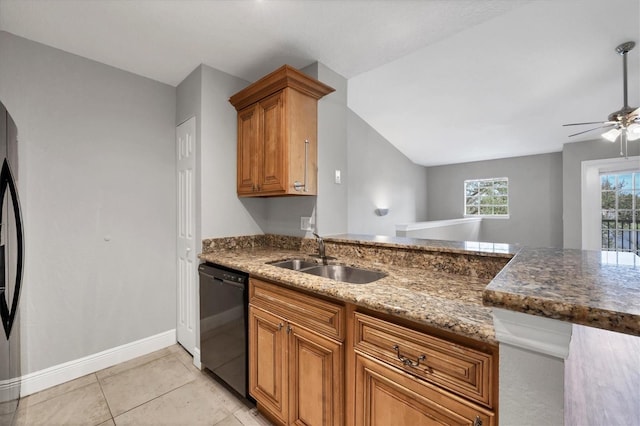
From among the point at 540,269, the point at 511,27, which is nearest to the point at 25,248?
the point at 540,269

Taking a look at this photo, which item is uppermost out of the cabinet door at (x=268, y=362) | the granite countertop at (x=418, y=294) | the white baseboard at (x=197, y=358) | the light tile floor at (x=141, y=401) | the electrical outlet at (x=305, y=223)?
the electrical outlet at (x=305, y=223)

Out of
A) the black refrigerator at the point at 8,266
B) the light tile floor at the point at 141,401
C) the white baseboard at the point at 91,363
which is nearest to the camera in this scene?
the black refrigerator at the point at 8,266

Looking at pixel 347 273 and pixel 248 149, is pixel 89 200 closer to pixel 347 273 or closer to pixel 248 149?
pixel 248 149

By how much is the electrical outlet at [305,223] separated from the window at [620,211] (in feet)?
17.7

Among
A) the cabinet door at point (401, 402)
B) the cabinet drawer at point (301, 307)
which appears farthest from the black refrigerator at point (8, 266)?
the cabinet door at point (401, 402)

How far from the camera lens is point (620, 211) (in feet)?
14.6

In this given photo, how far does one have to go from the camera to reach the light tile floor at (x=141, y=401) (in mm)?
1686

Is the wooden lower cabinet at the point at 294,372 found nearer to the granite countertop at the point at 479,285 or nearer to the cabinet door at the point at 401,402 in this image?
the cabinet door at the point at 401,402

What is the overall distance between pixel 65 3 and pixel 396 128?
15.2ft

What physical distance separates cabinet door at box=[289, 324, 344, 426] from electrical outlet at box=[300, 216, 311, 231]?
41.4 inches

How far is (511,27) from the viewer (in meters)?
2.55

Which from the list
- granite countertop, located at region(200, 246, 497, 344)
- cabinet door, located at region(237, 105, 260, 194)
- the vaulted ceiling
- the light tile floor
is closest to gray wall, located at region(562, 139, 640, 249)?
the vaulted ceiling

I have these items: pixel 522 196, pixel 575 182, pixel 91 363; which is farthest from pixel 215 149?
pixel 522 196

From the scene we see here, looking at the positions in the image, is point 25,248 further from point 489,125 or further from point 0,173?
point 489,125
